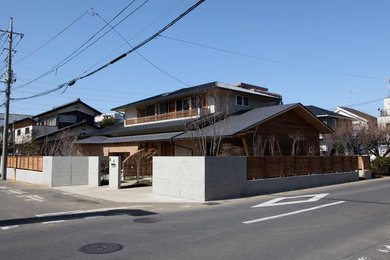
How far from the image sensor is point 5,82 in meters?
25.3

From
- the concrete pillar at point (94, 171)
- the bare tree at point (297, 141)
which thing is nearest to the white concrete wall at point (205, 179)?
the concrete pillar at point (94, 171)

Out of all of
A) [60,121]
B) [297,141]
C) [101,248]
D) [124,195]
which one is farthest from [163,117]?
[101,248]

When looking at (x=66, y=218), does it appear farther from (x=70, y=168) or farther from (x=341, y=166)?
(x=341, y=166)

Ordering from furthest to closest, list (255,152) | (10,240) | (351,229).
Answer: (255,152) < (351,229) < (10,240)

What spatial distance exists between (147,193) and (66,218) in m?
6.35

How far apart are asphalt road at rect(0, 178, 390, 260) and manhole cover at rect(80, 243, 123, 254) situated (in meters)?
0.10

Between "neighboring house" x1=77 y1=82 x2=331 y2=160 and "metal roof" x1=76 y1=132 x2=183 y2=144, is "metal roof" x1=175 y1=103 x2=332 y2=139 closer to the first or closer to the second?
"neighboring house" x1=77 y1=82 x2=331 y2=160

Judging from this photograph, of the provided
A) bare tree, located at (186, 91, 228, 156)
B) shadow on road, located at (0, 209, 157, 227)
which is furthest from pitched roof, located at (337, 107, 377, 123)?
shadow on road, located at (0, 209, 157, 227)

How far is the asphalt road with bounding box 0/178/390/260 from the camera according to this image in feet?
19.0

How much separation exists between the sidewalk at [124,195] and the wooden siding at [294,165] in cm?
400

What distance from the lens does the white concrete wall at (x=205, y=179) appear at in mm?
13000

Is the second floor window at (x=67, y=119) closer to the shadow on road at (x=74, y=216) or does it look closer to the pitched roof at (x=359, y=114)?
the shadow on road at (x=74, y=216)

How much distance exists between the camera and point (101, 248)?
6.04m

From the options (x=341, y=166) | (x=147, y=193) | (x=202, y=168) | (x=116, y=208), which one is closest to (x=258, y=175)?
(x=202, y=168)
